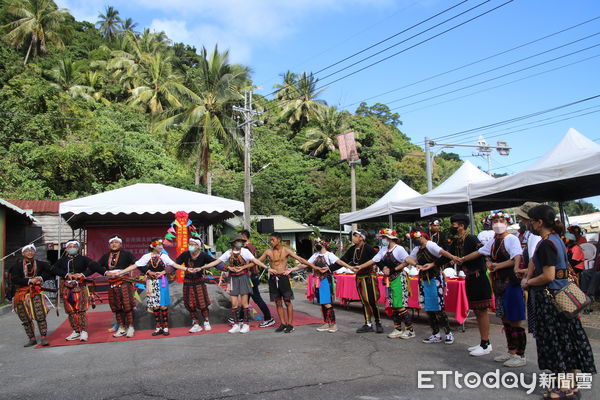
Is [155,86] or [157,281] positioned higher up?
[155,86]

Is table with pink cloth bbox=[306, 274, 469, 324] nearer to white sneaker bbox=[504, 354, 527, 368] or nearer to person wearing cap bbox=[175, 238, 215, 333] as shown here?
white sneaker bbox=[504, 354, 527, 368]

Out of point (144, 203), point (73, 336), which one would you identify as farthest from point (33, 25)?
point (73, 336)

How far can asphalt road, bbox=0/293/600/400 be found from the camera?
4.66 metres

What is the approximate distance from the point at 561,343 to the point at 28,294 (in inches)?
296

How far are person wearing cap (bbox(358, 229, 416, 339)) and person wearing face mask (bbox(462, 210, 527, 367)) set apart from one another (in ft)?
5.88

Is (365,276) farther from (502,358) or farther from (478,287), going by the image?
(502,358)

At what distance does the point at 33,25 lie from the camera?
3931 cm

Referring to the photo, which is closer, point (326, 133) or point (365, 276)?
point (365, 276)

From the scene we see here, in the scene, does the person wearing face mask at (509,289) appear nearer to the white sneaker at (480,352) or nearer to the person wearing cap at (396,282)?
the white sneaker at (480,352)

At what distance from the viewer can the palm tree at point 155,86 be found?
36656 mm

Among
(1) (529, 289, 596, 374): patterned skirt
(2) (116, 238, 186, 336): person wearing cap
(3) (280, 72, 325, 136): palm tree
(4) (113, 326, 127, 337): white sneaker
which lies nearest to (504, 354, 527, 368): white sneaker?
(1) (529, 289, 596, 374): patterned skirt

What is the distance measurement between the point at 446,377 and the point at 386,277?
2.47 m

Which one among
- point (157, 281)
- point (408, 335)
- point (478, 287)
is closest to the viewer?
point (478, 287)

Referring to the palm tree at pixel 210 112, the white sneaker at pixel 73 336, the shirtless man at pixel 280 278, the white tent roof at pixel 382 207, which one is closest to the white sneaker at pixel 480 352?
the shirtless man at pixel 280 278
